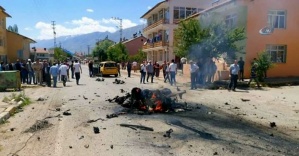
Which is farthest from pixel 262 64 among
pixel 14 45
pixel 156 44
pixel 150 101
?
pixel 14 45

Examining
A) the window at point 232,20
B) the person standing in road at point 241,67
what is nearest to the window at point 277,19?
the window at point 232,20

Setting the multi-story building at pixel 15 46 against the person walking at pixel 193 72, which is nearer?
the person walking at pixel 193 72

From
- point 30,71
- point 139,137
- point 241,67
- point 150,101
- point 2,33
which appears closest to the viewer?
point 139,137

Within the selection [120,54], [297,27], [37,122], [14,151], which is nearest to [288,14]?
[297,27]

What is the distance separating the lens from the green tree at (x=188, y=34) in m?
19.5

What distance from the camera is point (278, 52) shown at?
22688 millimetres

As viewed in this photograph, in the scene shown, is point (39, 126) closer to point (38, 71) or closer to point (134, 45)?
point (38, 71)

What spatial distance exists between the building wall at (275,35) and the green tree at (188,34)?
3.88 metres

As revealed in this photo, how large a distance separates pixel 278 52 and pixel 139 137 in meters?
18.6

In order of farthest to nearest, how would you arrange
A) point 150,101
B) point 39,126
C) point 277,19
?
point 277,19 → point 150,101 → point 39,126

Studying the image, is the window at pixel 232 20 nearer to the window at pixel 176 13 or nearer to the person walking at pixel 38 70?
the person walking at pixel 38 70

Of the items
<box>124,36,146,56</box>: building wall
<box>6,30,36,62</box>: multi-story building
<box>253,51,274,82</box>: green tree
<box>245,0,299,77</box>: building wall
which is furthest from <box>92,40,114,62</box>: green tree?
<box>253,51,274,82</box>: green tree

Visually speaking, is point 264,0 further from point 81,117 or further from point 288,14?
point 81,117

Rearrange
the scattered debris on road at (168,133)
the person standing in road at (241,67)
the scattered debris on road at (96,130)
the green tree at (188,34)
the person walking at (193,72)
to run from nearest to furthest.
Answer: the scattered debris on road at (168,133)
the scattered debris on road at (96,130)
the person walking at (193,72)
the person standing in road at (241,67)
the green tree at (188,34)
